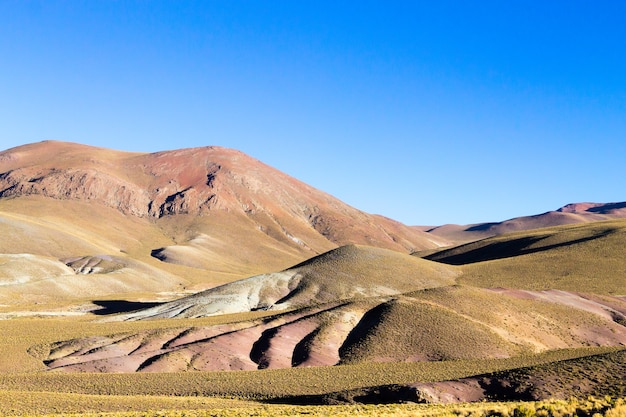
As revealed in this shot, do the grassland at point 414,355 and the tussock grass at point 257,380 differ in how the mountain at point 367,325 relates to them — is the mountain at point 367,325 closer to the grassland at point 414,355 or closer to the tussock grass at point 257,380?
the grassland at point 414,355

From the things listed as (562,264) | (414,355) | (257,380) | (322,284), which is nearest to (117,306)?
(322,284)

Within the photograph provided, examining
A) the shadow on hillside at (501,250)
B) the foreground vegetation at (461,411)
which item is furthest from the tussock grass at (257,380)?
the shadow on hillside at (501,250)

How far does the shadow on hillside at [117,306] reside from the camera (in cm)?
9169

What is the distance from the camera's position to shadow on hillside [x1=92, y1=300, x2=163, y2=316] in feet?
301

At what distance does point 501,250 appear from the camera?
13950 centimetres

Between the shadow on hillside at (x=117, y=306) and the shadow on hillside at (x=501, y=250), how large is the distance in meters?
79.9

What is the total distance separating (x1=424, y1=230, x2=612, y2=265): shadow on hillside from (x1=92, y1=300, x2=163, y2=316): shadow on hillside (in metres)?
79.9

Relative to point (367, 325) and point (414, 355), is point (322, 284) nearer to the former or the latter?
point (367, 325)

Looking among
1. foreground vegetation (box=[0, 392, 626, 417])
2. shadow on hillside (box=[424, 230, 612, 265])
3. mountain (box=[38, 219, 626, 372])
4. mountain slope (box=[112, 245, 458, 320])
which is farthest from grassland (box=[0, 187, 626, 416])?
shadow on hillside (box=[424, 230, 612, 265])

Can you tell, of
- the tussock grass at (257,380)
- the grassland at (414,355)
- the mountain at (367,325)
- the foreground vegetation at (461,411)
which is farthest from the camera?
the mountain at (367,325)

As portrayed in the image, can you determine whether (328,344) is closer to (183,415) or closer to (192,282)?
(183,415)

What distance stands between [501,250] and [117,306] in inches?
3632

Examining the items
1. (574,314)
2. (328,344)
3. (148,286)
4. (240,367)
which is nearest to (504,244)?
(574,314)

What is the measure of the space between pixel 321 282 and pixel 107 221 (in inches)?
4895
